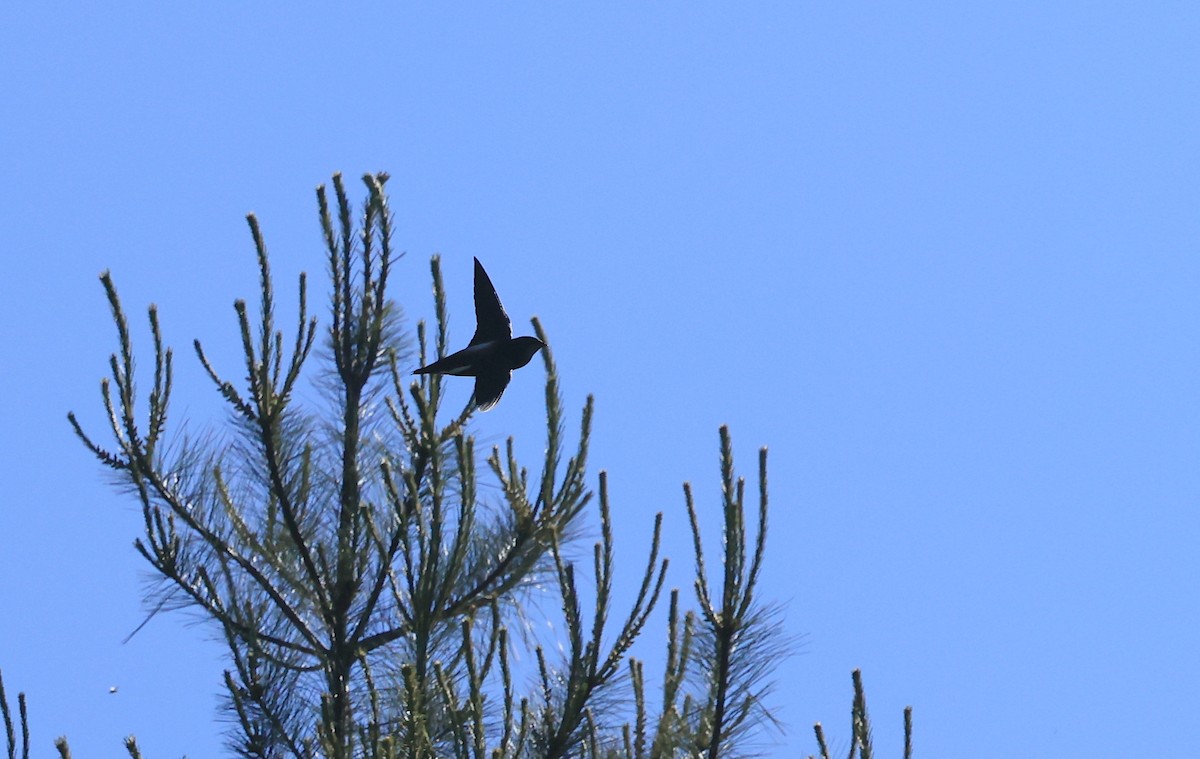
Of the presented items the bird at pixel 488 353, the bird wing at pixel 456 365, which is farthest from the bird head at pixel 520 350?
the bird wing at pixel 456 365

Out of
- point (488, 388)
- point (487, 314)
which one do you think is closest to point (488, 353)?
point (488, 388)

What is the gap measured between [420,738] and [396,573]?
1.37 m

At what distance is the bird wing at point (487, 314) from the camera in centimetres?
486

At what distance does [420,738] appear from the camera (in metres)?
3.12

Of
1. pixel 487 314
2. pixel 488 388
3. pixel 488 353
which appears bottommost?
pixel 488 388

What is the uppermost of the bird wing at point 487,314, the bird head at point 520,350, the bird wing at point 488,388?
the bird wing at point 487,314

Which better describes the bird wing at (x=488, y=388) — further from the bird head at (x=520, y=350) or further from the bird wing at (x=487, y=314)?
the bird wing at (x=487, y=314)

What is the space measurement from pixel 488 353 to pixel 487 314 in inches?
9.9

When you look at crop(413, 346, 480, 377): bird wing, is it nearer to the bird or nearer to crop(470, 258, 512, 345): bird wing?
the bird

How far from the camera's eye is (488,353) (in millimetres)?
4703

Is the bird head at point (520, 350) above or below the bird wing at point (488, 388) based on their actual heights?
above

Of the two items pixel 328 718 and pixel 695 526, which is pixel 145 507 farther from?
pixel 695 526

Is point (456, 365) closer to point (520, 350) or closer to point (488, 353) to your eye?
point (488, 353)

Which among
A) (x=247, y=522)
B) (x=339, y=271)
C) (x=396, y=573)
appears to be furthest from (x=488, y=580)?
(x=339, y=271)
